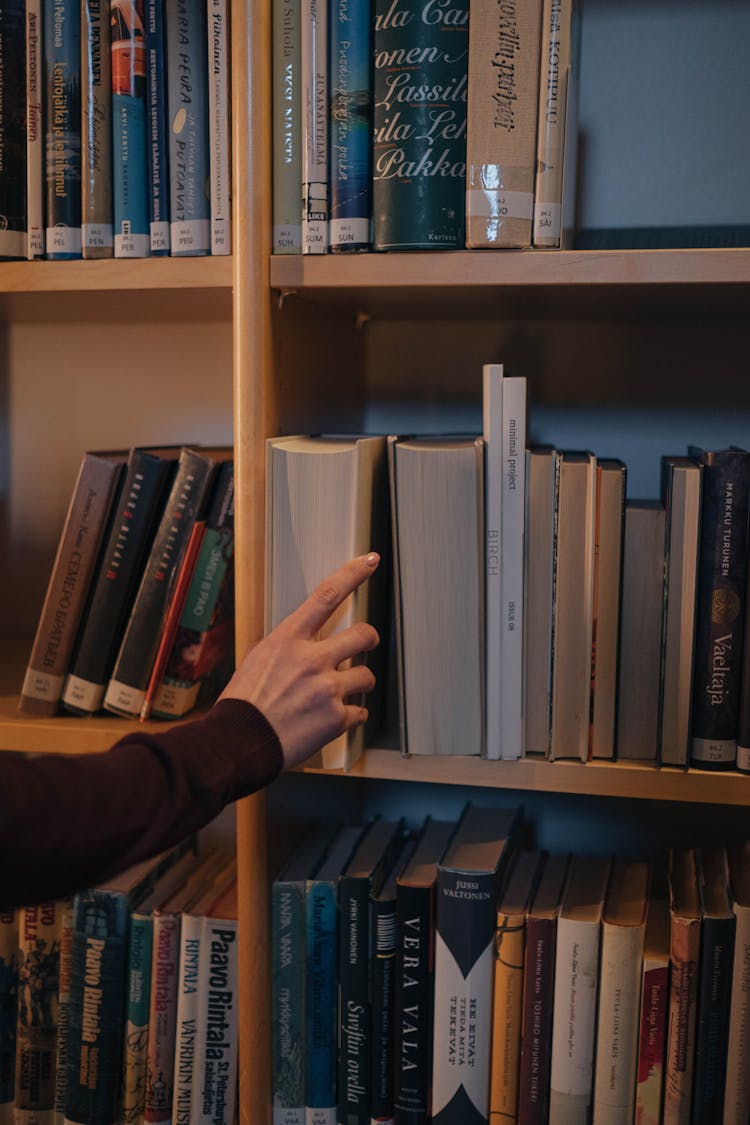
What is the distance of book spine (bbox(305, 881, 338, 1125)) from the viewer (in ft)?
3.28

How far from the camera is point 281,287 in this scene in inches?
35.8

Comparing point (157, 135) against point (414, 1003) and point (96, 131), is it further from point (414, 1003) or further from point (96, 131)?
point (414, 1003)

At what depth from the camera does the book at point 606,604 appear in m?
0.90

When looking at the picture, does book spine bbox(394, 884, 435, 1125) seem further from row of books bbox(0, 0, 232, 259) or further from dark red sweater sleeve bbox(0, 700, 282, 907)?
row of books bbox(0, 0, 232, 259)

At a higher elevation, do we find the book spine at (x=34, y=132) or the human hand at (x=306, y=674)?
the book spine at (x=34, y=132)

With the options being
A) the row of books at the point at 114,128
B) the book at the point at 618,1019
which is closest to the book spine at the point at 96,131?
the row of books at the point at 114,128

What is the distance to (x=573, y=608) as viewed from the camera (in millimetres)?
914

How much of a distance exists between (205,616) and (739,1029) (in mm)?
603

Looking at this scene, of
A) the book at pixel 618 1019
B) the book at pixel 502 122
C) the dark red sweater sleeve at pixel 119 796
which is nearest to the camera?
the dark red sweater sleeve at pixel 119 796

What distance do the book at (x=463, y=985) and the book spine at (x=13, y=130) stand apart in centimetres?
70

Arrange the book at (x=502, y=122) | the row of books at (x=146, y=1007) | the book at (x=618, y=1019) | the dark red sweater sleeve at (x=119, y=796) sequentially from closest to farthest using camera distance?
the dark red sweater sleeve at (x=119, y=796), the book at (x=502, y=122), the book at (x=618, y=1019), the row of books at (x=146, y=1007)

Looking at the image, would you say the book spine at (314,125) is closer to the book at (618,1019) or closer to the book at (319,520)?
the book at (319,520)

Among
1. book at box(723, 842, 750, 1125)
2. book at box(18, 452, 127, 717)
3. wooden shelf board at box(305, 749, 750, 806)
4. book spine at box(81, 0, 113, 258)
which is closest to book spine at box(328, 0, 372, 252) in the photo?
book spine at box(81, 0, 113, 258)

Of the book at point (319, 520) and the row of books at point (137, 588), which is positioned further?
the row of books at point (137, 588)
